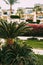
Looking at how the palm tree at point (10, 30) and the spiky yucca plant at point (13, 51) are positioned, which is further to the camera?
the palm tree at point (10, 30)

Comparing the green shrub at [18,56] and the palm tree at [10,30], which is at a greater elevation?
the palm tree at [10,30]

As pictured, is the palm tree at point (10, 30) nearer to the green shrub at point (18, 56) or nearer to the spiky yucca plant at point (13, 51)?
the spiky yucca plant at point (13, 51)

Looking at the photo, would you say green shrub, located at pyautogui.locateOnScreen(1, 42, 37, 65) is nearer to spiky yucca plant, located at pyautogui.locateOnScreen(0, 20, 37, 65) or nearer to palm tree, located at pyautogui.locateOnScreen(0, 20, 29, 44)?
spiky yucca plant, located at pyautogui.locateOnScreen(0, 20, 37, 65)

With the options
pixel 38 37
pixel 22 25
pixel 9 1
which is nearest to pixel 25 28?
pixel 22 25

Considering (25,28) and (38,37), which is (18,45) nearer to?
(25,28)

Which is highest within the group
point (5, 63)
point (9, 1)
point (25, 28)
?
point (25, 28)

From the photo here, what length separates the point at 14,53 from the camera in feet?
48.5

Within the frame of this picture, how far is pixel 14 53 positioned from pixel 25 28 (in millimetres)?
2176

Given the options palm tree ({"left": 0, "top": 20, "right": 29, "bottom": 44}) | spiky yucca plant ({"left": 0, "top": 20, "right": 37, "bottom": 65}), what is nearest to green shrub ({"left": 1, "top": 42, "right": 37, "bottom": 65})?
spiky yucca plant ({"left": 0, "top": 20, "right": 37, "bottom": 65})

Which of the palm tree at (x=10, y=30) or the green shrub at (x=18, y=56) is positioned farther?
the palm tree at (x=10, y=30)

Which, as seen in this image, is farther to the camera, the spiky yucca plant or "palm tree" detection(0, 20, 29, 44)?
"palm tree" detection(0, 20, 29, 44)

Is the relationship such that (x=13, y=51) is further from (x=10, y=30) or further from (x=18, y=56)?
(x=10, y=30)

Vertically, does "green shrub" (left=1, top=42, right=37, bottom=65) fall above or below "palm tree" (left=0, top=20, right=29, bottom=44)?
below

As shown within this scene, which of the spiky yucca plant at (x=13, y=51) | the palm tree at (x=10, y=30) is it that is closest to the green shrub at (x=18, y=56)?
the spiky yucca plant at (x=13, y=51)
